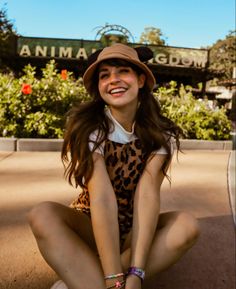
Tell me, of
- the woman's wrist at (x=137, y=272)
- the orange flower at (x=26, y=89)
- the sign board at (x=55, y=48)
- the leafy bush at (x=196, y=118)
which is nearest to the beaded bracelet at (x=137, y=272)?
the woman's wrist at (x=137, y=272)

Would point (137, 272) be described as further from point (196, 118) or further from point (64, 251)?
point (196, 118)

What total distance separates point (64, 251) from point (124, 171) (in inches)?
19.6

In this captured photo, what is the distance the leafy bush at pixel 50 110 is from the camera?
644cm

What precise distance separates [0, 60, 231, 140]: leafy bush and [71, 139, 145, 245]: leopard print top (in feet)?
15.4

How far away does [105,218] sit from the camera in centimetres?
164

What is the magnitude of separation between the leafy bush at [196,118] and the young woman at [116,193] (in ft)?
17.7

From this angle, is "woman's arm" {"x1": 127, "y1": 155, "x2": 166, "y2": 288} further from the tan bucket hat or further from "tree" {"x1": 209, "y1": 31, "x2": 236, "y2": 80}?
"tree" {"x1": 209, "y1": 31, "x2": 236, "y2": 80}

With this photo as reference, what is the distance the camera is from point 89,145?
183 cm

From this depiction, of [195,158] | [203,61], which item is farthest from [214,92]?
[195,158]

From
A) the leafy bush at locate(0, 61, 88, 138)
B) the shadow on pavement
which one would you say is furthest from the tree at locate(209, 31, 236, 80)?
the shadow on pavement

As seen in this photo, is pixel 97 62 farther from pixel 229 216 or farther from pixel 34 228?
pixel 229 216

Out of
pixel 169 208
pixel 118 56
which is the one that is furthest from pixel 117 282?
pixel 169 208

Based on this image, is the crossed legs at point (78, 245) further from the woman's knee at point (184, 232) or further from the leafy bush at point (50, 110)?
the leafy bush at point (50, 110)

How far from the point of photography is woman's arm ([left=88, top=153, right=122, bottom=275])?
158cm
